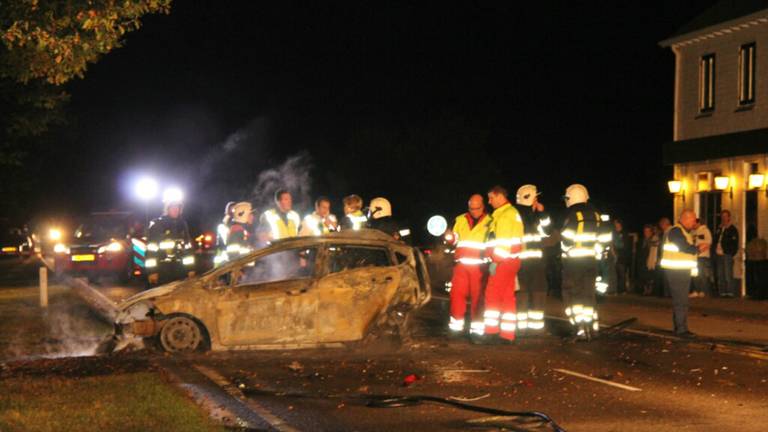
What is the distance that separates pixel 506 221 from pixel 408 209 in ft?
134

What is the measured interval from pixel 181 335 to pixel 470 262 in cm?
379

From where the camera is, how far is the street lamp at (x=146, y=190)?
31234 mm

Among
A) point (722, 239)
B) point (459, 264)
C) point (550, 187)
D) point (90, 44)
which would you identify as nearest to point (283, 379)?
point (459, 264)

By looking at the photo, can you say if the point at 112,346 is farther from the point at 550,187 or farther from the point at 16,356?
the point at 550,187

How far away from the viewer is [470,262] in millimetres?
14266

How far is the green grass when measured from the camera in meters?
8.55

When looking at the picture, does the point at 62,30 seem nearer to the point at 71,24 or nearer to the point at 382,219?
the point at 71,24

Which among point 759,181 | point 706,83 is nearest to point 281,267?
point 759,181

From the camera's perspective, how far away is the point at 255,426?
8.84 metres

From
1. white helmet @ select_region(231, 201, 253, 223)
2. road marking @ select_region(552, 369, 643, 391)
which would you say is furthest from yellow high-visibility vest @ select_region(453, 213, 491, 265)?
white helmet @ select_region(231, 201, 253, 223)

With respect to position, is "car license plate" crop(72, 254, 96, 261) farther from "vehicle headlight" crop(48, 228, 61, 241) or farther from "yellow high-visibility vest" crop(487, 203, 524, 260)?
"yellow high-visibility vest" crop(487, 203, 524, 260)

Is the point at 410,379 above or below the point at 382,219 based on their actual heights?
below

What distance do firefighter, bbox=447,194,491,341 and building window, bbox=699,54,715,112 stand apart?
48.9 ft

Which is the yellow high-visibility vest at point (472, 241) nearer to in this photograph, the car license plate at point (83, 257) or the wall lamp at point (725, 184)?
the wall lamp at point (725, 184)
